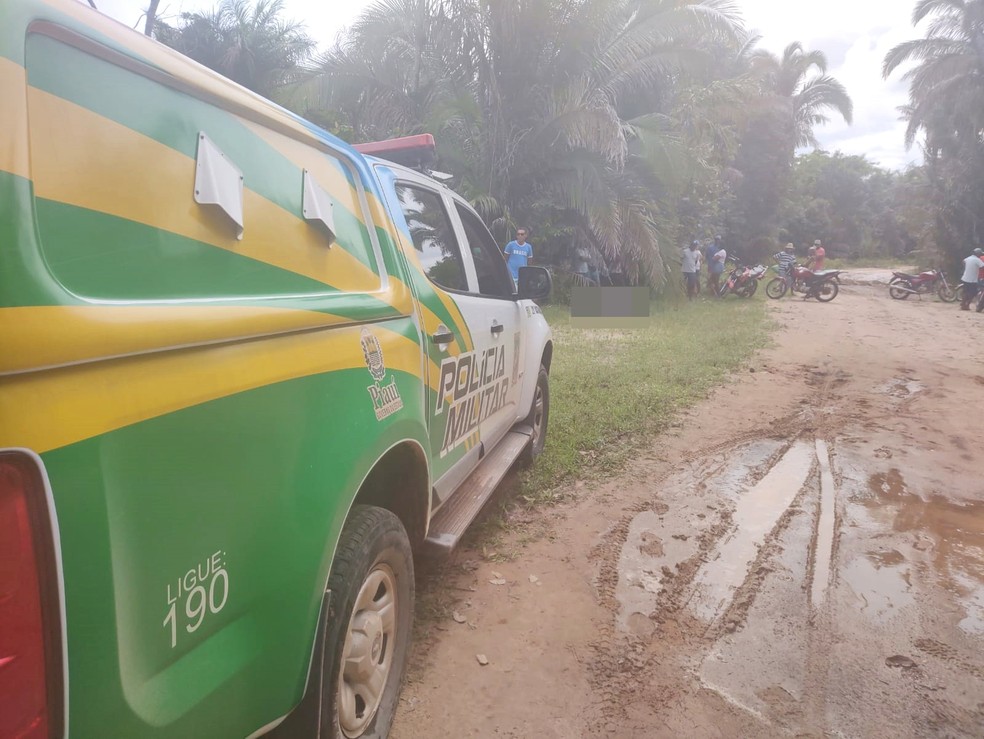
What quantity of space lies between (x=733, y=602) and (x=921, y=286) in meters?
19.5

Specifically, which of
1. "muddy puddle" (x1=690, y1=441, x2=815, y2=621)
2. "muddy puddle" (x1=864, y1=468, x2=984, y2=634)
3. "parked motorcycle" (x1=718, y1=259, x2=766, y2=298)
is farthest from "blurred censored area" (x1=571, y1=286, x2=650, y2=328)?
"muddy puddle" (x1=864, y1=468, x2=984, y2=634)

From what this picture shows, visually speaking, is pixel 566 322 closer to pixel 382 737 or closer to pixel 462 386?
pixel 462 386

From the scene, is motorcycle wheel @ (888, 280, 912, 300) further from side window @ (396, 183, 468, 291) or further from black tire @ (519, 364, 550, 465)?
side window @ (396, 183, 468, 291)

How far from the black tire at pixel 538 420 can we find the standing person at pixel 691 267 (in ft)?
42.6

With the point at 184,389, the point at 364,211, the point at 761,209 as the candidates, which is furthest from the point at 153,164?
the point at 761,209

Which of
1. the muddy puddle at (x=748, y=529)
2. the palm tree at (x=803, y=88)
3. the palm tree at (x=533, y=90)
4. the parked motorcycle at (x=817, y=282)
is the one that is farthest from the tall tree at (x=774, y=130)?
the muddy puddle at (x=748, y=529)

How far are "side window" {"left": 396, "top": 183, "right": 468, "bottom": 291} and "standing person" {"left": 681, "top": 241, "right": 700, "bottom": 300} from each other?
14.6 meters

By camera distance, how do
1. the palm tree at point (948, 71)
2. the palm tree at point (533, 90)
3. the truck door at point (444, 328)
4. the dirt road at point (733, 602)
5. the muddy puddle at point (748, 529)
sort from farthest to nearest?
1. the palm tree at point (948, 71)
2. the palm tree at point (533, 90)
3. the muddy puddle at point (748, 529)
4. the truck door at point (444, 328)
5. the dirt road at point (733, 602)

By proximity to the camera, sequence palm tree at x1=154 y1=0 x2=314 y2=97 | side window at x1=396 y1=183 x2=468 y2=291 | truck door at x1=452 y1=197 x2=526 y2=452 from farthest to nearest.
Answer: palm tree at x1=154 y1=0 x2=314 y2=97 < truck door at x1=452 y1=197 x2=526 y2=452 < side window at x1=396 y1=183 x2=468 y2=291

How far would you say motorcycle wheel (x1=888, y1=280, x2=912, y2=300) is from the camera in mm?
18625

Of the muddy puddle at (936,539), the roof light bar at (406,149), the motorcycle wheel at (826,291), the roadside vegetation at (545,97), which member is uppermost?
the roadside vegetation at (545,97)

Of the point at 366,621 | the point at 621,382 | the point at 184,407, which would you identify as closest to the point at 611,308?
the point at 621,382

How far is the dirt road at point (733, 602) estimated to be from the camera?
2.29 metres

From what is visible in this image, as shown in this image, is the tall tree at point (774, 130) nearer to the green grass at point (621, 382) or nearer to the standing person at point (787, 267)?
the standing person at point (787, 267)
